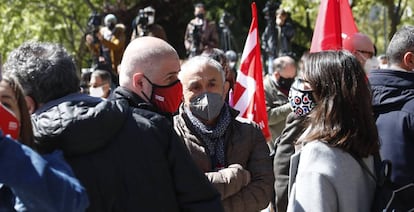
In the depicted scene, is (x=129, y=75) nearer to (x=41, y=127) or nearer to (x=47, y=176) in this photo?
(x=41, y=127)

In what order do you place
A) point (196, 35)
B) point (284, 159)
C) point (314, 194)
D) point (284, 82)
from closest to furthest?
point (314, 194) < point (284, 159) < point (284, 82) < point (196, 35)

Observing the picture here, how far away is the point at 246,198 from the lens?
455 centimetres

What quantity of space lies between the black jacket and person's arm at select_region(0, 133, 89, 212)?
1.14ft

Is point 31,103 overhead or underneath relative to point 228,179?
overhead

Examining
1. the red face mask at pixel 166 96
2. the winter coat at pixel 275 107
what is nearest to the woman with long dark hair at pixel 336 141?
the red face mask at pixel 166 96

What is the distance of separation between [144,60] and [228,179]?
895 millimetres

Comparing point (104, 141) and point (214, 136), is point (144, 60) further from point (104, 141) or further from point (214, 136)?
point (214, 136)

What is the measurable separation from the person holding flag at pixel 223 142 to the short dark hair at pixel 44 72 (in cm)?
132

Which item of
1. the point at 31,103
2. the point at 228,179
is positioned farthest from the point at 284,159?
the point at 31,103

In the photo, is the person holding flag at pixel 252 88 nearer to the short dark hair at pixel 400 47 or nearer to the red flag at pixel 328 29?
the red flag at pixel 328 29

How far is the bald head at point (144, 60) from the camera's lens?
3852 mm

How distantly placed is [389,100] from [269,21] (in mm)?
10618

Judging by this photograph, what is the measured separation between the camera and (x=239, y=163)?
4730mm

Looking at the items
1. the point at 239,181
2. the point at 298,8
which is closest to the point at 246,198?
the point at 239,181
